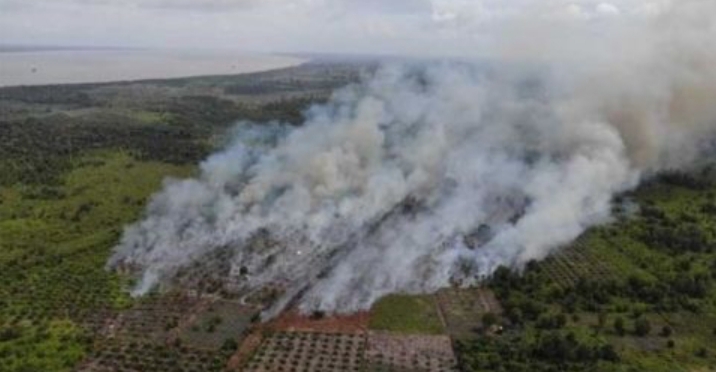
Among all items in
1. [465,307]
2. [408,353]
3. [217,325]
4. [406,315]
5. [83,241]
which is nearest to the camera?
[408,353]

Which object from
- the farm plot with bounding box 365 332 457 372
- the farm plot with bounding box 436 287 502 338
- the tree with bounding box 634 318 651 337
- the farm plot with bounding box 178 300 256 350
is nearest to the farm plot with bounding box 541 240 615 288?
the farm plot with bounding box 436 287 502 338

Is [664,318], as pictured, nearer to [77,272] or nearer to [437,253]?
[437,253]

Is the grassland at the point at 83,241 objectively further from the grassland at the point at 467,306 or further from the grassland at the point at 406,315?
the grassland at the point at 406,315

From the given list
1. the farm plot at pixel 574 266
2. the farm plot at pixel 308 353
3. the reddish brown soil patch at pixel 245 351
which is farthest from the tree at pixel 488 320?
the reddish brown soil patch at pixel 245 351

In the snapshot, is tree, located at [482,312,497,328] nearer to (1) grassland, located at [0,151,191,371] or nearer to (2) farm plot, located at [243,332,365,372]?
(2) farm plot, located at [243,332,365,372]

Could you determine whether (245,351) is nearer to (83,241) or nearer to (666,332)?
(666,332)

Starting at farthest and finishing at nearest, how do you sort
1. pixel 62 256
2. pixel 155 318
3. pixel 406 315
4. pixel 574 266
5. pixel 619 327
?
pixel 62 256 < pixel 574 266 < pixel 406 315 < pixel 155 318 < pixel 619 327

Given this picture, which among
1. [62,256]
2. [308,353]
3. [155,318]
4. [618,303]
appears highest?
[62,256]

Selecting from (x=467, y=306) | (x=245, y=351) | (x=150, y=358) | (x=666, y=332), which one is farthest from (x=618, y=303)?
(x=150, y=358)
